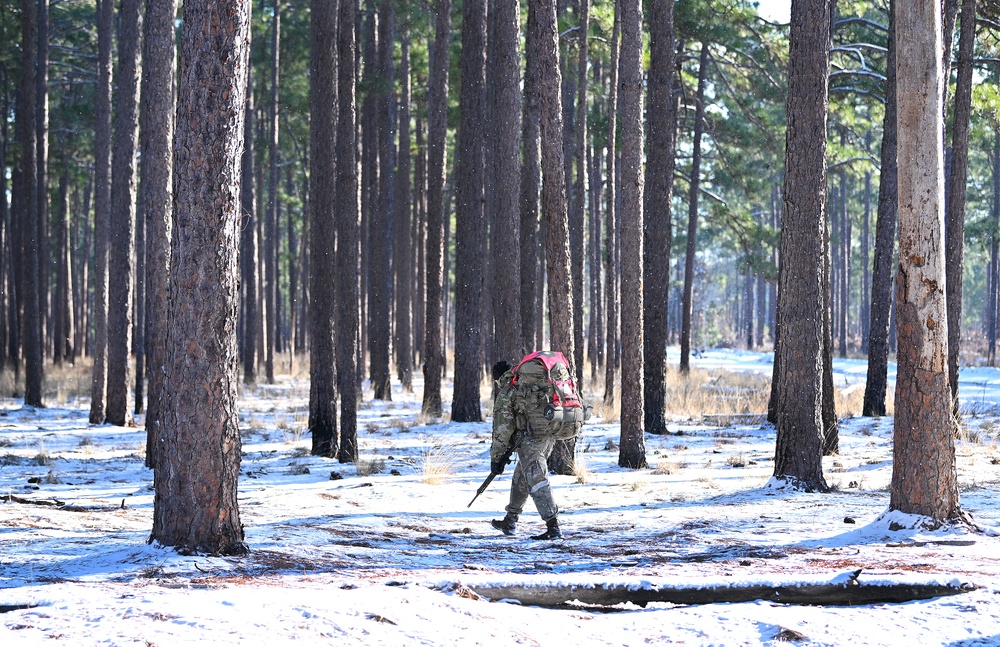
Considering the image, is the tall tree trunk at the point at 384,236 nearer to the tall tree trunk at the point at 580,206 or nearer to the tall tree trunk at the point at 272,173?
the tall tree trunk at the point at 272,173

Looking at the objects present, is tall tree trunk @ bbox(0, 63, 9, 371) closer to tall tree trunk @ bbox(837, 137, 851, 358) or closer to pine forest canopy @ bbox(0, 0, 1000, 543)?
pine forest canopy @ bbox(0, 0, 1000, 543)

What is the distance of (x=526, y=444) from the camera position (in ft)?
26.9

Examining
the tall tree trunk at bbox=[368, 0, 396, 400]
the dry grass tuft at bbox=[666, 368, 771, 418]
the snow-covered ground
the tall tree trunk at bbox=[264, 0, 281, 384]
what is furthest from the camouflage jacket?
→ the tall tree trunk at bbox=[264, 0, 281, 384]

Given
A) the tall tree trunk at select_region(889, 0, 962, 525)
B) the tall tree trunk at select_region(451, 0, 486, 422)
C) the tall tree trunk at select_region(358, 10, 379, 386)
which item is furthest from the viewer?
the tall tree trunk at select_region(358, 10, 379, 386)

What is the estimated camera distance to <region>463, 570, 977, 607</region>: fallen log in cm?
569

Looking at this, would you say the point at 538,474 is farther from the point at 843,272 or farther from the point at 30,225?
the point at 843,272

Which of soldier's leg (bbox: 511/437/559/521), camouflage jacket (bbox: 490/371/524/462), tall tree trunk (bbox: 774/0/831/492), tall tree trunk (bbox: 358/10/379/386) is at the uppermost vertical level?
tall tree trunk (bbox: 358/10/379/386)

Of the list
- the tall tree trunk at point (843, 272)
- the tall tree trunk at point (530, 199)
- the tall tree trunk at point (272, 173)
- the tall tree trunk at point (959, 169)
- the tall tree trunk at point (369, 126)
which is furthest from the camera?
the tall tree trunk at point (843, 272)

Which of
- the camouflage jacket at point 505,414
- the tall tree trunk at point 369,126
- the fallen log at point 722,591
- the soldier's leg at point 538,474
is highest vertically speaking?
the tall tree trunk at point 369,126

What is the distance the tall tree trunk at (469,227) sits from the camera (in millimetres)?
17031

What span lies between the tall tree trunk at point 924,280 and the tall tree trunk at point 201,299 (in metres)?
5.21

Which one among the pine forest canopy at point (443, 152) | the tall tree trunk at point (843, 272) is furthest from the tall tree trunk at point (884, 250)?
the tall tree trunk at point (843, 272)

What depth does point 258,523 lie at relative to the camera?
8352mm

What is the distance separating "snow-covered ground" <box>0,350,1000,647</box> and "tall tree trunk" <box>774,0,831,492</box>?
0.70m
